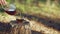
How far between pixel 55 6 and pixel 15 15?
53 cm

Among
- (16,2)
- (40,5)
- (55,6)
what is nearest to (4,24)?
(16,2)

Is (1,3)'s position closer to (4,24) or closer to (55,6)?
(4,24)

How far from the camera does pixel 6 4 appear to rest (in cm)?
261

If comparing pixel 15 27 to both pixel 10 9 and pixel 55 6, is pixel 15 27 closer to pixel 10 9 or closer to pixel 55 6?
pixel 10 9

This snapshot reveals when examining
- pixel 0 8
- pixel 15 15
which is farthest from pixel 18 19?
pixel 0 8

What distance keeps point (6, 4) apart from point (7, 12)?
0.10 metres

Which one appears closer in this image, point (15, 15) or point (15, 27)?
point (15, 27)

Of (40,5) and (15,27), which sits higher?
(40,5)

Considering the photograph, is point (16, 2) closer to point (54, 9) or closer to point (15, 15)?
point (15, 15)

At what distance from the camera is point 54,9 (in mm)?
2693

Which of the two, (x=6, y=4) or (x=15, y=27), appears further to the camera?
(x=6, y=4)

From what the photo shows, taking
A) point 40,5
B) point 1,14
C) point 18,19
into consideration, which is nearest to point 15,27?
point 18,19

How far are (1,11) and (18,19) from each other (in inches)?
9.8

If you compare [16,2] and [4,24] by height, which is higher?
[16,2]
